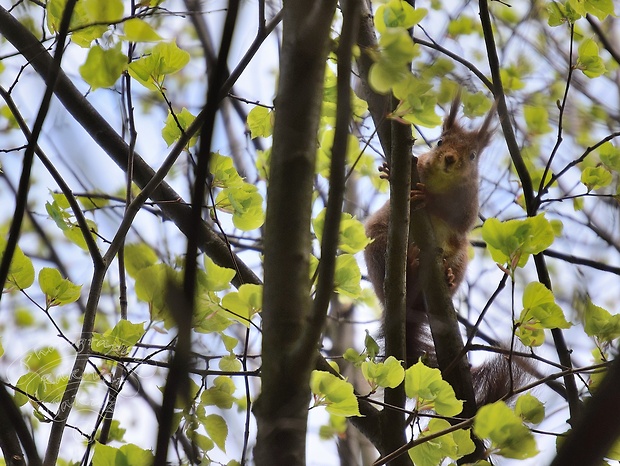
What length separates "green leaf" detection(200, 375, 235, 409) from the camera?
147 centimetres

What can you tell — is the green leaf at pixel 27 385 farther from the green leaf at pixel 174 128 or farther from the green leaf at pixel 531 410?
the green leaf at pixel 531 410

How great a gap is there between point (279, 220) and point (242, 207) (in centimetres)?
79

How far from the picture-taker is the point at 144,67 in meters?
1.55

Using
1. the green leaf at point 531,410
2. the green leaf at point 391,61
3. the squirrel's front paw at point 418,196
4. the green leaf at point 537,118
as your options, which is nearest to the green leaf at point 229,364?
the green leaf at point 531,410

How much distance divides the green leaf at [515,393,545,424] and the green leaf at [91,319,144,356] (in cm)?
84

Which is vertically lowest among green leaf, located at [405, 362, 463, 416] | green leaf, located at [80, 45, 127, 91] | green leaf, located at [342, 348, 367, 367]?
green leaf, located at [405, 362, 463, 416]

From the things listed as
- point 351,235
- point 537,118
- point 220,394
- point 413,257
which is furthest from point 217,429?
point 537,118

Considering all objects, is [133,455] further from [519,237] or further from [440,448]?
[519,237]

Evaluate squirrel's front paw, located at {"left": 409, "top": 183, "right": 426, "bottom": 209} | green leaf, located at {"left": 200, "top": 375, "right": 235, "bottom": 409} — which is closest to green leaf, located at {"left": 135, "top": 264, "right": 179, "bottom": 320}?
green leaf, located at {"left": 200, "top": 375, "right": 235, "bottom": 409}

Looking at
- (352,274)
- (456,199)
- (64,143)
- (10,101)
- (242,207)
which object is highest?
(456,199)

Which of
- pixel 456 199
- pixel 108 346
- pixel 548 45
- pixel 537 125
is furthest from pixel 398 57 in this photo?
pixel 456 199

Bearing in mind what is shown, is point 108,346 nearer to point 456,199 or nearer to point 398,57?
point 398,57

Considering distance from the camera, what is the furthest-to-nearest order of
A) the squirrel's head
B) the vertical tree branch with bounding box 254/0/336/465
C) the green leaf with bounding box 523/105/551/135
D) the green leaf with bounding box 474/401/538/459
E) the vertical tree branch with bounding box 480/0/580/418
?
the squirrel's head < the green leaf with bounding box 523/105/551/135 < the vertical tree branch with bounding box 480/0/580/418 < the green leaf with bounding box 474/401/538/459 < the vertical tree branch with bounding box 254/0/336/465

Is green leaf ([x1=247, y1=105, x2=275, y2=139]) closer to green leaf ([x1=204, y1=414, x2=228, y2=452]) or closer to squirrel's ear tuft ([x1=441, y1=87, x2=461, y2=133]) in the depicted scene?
green leaf ([x1=204, y1=414, x2=228, y2=452])
